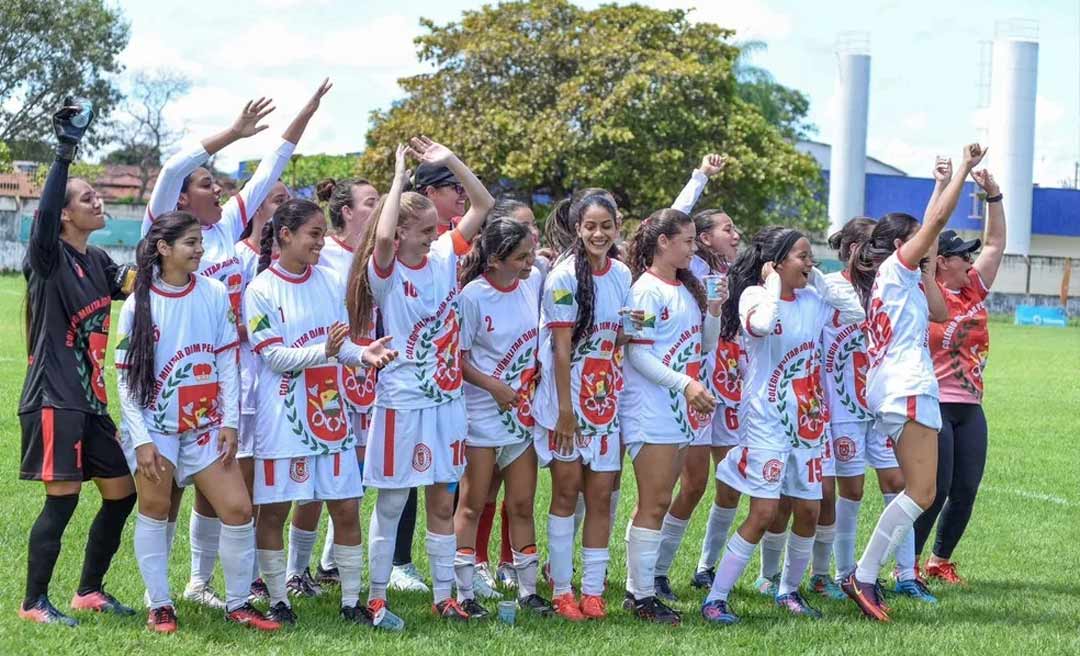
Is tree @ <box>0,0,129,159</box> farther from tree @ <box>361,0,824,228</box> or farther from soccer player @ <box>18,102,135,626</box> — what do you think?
soccer player @ <box>18,102,135,626</box>

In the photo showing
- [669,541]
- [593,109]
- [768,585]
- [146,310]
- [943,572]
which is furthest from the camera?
[593,109]

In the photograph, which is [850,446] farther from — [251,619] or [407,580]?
[251,619]

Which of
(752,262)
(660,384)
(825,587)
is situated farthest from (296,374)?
(825,587)

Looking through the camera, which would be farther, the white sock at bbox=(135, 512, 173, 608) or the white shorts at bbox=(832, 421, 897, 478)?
the white shorts at bbox=(832, 421, 897, 478)

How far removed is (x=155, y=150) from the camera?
61062 mm

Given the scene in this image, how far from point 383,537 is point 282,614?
57 cm

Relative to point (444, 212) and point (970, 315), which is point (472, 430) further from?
point (970, 315)

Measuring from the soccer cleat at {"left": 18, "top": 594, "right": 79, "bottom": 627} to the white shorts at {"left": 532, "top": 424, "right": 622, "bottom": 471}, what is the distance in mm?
2261

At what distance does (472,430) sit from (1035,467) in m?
7.45

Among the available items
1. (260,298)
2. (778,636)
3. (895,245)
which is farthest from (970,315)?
(260,298)

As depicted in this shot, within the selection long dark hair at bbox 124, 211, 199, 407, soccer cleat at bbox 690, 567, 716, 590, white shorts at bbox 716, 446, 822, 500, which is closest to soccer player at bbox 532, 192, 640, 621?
white shorts at bbox 716, 446, 822, 500

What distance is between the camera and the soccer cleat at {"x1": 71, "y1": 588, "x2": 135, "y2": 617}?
6102mm

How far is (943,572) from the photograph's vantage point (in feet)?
25.5

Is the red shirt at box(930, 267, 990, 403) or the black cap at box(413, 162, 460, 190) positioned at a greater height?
the black cap at box(413, 162, 460, 190)
